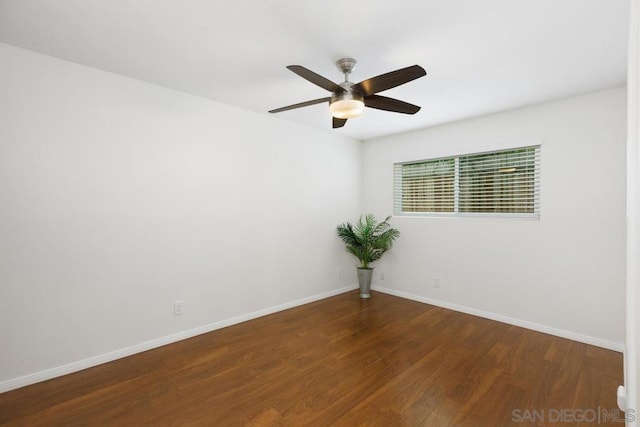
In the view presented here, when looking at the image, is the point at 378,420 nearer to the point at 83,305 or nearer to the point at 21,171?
the point at 83,305

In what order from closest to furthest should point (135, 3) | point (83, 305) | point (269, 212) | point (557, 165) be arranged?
point (135, 3)
point (83, 305)
point (557, 165)
point (269, 212)

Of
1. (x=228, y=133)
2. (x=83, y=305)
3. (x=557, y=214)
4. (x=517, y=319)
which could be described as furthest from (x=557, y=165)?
(x=83, y=305)

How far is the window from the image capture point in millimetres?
3270

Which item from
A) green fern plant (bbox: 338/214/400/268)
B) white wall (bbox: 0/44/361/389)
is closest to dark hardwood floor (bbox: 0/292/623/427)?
white wall (bbox: 0/44/361/389)

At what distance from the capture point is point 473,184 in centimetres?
372

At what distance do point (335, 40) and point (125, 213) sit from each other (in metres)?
2.26

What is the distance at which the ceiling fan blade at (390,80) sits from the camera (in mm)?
1801

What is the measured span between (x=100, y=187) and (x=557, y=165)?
14.3 feet

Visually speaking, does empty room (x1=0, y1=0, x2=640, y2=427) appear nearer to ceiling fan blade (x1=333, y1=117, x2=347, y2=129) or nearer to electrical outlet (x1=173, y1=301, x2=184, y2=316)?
electrical outlet (x1=173, y1=301, x2=184, y2=316)

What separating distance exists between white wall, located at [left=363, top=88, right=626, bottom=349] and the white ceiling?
0.43m

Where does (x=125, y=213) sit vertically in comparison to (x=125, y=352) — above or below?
above

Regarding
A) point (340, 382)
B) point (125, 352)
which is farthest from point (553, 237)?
point (125, 352)

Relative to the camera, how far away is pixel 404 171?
14.5ft

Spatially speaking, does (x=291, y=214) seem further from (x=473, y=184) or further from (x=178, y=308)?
(x=473, y=184)
